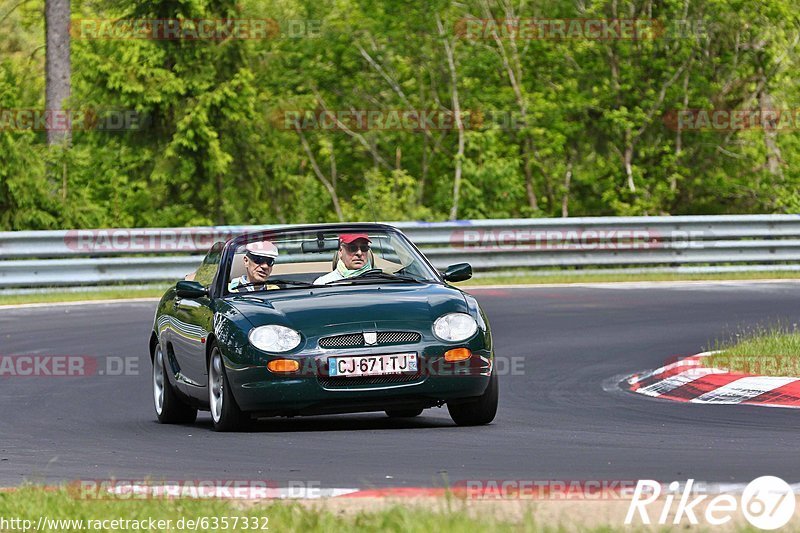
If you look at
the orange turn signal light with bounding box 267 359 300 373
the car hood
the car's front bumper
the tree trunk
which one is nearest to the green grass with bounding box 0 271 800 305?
the tree trunk

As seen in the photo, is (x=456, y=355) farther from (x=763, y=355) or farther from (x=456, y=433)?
(x=763, y=355)

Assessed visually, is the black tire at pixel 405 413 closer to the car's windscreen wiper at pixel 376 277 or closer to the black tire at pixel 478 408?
the black tire at pixel 478 408

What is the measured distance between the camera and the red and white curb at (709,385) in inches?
454

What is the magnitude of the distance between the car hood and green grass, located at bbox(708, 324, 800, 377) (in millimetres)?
3133

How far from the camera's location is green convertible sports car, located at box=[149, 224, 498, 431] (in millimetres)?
9844

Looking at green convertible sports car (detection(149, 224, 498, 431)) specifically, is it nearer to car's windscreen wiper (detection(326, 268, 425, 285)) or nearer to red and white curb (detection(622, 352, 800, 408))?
car's windscreen wiper (detection(326, 268, 425, 285))

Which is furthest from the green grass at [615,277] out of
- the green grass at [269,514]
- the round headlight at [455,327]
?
the green grass at [269,514]

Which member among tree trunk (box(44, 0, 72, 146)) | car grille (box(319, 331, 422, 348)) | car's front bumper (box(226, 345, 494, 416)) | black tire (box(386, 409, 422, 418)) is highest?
tree trunk (box(44, 0, 72, 146))

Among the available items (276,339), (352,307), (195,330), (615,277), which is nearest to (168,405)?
(195,330)

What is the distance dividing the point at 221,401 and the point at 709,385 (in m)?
4.06

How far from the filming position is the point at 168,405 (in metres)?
11.8

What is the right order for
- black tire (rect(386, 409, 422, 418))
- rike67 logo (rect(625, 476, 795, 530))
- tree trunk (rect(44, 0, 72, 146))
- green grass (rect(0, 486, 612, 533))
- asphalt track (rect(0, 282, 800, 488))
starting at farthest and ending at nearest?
1. tree trunk (rect(44, 0, 72, 146))
2. black tire (rect(386, 409, 422, 418))
3. asphalt track (rect(0, 282, 800, 488))
4. rike67 logo (rect(625, 476, 795, 530))
5. green grass (rect(0, 486, 612, 533))

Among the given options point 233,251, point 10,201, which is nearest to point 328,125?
point 10,201

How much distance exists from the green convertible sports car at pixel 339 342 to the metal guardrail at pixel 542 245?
12.9 m
